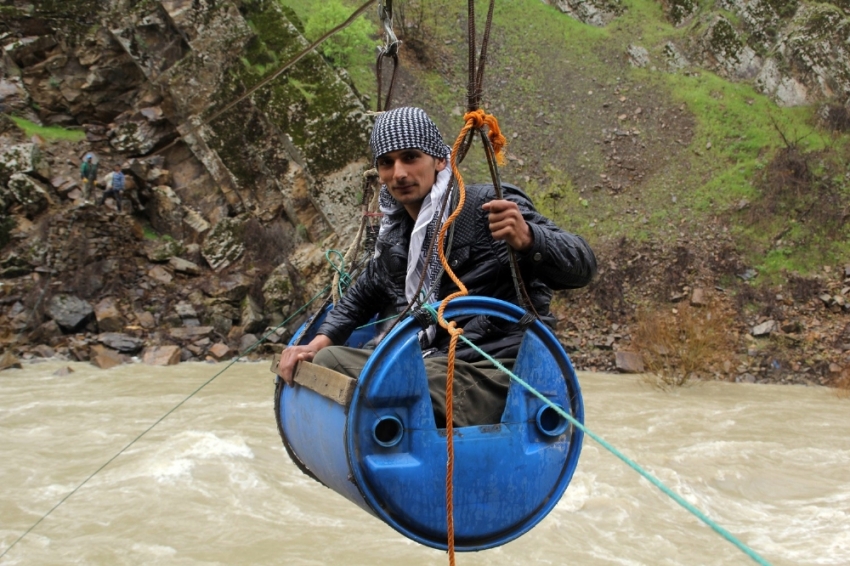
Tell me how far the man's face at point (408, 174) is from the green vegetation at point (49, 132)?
12.7 meters

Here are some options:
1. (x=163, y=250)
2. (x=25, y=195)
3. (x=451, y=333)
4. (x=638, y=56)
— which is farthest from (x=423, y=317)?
(x=638, y=56)

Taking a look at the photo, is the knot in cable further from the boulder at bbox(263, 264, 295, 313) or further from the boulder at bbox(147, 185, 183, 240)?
the boulder at bbox(147, 185, 183, 240)

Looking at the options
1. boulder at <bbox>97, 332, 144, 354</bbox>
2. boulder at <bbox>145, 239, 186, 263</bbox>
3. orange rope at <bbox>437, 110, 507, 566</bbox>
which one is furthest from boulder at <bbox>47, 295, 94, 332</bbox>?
orange rope at <bbox>437, 110, 507, 566</bbox>

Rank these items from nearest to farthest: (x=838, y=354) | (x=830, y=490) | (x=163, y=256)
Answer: (x=830, y=490) → (x=838, y=354) → (x=163, y=256)

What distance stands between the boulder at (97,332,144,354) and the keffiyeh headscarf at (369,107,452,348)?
8.88 m

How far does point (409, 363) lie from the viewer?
1.80 metres

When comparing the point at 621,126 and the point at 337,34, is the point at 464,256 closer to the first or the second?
the point at 337,34

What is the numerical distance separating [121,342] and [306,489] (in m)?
5.51

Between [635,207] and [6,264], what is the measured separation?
1105cm

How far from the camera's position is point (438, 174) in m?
2.26

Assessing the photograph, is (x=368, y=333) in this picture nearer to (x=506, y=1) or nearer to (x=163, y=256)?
(x=163, y=256)

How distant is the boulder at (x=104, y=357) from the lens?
372 inches

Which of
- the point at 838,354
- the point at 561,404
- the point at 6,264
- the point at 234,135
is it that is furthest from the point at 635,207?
the point at 561,404

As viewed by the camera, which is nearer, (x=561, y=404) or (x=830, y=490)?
(x=561, y=404)
